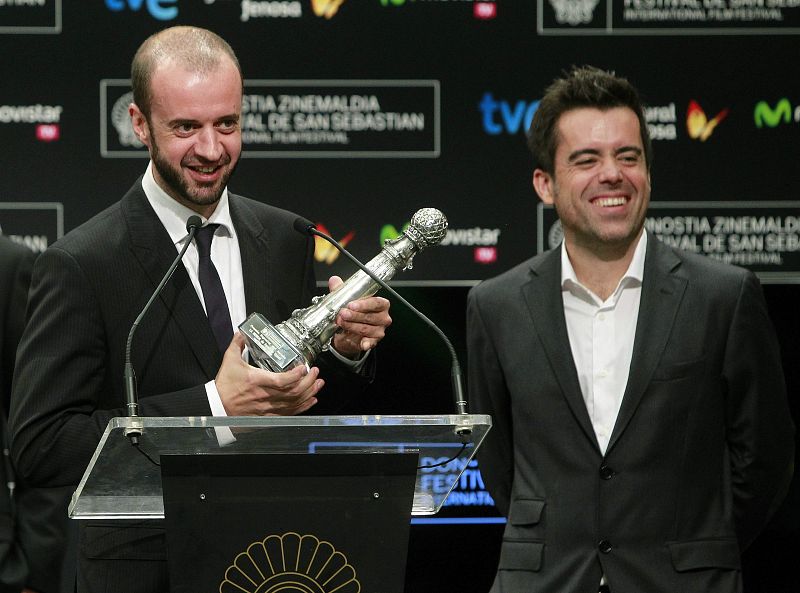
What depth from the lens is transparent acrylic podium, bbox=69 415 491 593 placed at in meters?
1.98

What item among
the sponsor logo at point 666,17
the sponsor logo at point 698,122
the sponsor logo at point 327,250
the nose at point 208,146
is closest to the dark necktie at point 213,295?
the nose at point 208,146

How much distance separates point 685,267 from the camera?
3143mm

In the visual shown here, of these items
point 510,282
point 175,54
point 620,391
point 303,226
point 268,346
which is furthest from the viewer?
point 510,282

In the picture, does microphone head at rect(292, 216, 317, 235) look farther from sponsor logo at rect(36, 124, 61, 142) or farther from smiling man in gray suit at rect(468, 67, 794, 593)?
sponsor logo at rect(36, 124, 61, 142)

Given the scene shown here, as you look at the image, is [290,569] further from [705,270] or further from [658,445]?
[705,270]

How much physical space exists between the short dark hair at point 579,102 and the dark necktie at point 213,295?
1.04m

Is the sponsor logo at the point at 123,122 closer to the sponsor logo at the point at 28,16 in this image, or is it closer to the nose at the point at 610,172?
the sponsor logo at the point at 28,16

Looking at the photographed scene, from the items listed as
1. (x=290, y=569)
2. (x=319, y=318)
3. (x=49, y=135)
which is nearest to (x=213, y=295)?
(x=319, y=318)

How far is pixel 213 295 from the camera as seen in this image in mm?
2650

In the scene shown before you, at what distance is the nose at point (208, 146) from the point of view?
260 centimetres

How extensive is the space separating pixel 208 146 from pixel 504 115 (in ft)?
6.67

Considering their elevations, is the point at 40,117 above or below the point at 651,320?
above

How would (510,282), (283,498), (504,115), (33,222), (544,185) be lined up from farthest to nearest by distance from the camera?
1. (504,115)
2. (33,222)
3. (544,185)
4. (510,282)
5. (283,498)

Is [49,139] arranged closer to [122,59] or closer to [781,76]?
[122,59]
